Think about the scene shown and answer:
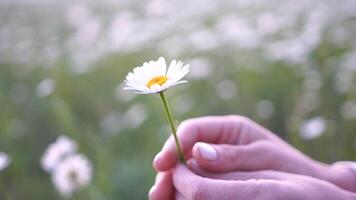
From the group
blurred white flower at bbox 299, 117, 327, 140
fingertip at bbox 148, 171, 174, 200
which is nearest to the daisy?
fingertip at bbox 148, 171, 174, 200

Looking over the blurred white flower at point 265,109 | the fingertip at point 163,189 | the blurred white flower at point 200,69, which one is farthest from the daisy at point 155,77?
the blurred white flower at point 200,69

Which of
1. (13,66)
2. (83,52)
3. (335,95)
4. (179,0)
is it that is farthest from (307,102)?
(179,0)

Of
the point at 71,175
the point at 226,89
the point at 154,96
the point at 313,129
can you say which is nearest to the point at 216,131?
the point at 71,175

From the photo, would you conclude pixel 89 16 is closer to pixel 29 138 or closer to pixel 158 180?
pixel 29 138

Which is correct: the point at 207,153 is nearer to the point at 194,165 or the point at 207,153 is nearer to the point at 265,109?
the point at 194,165

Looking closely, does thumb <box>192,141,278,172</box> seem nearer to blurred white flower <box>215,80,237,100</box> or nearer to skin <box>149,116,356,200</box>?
skin <box>149,116,356,200</box>

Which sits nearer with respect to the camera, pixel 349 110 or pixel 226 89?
pixel 349 110
